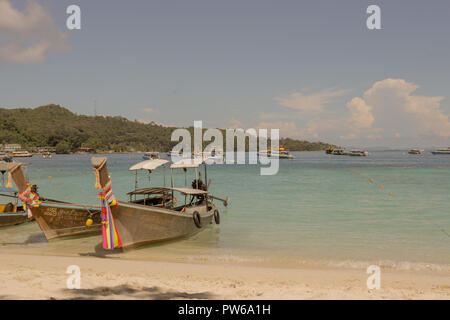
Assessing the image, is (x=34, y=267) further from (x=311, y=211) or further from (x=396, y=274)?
(x=311, y=211)

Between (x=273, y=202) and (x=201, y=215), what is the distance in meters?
11.3

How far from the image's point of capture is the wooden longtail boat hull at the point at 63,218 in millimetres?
12430

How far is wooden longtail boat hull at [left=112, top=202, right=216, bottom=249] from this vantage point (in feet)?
34.2

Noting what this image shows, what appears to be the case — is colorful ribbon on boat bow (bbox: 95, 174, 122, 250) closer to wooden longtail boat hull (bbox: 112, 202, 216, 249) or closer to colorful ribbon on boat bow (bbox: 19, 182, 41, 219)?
wooden longtail boat hull (bbox: 112, 202, 216, 249)

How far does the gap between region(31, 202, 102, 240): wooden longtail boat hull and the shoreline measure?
83.5 inches

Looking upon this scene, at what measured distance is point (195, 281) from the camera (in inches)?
310

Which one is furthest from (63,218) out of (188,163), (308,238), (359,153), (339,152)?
(339,152)

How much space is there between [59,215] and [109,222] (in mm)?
3833

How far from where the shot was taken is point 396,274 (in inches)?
352

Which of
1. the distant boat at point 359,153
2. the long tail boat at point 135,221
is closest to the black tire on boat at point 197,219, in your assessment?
the long tail boat at point 135,221

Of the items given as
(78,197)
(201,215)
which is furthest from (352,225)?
(78,197)

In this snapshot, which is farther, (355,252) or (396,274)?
(355,252)

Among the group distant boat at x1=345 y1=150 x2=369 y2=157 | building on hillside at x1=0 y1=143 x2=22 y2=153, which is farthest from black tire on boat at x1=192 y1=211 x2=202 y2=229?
building on hillside at x1=0 y1=143 x2=22 y2=153

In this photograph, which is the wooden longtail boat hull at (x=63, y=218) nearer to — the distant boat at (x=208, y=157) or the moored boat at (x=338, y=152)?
the distant boat at (x=208, y=157)
